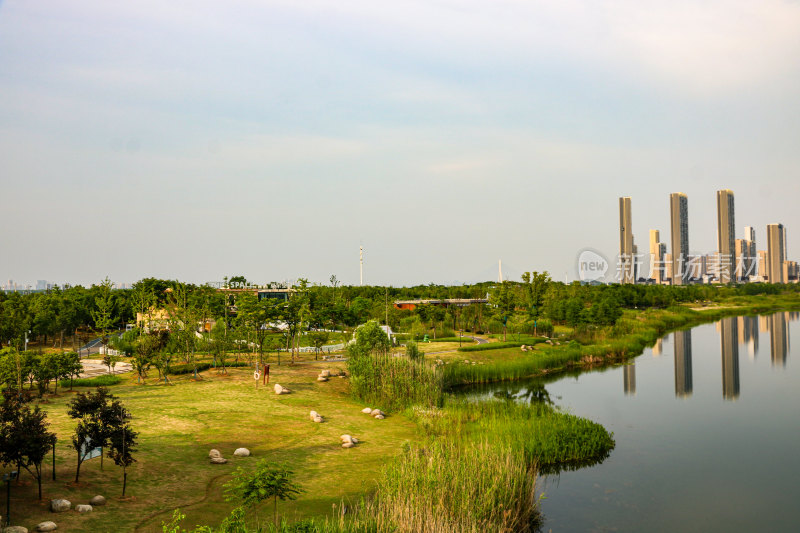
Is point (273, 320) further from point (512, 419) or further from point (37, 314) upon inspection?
point (37, 314)

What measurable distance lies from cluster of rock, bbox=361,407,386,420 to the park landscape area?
0.53 meters

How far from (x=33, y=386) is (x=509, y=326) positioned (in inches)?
2006

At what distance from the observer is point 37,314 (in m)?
46.5

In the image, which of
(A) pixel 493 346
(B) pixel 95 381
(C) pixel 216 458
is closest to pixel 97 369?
(B) pixel 95 381

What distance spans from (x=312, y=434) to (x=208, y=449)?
4.33 metres

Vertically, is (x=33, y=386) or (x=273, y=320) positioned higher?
(x=273, y=320)

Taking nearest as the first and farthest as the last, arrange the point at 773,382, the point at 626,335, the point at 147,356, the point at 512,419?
the point at 512,419 → the point at 147,356 → the point at 773,382 → the point at 626,335

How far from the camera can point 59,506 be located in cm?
1351

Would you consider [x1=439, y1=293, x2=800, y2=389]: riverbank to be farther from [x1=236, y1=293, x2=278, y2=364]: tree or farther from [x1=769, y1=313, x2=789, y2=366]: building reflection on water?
[x1=769, y1=313, x2=789, y2=366]: building reflection on water

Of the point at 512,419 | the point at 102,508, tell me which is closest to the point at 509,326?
the point at 512,419

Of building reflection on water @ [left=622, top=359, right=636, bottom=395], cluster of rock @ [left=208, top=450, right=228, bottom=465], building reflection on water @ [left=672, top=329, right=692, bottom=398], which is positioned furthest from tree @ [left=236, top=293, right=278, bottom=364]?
building reflection on water @ [left=672, top=329, right=692, bottom=398]

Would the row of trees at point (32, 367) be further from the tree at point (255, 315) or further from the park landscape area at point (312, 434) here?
the tree at point (255, 315)

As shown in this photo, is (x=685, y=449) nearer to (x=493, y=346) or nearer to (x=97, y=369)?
(x=493, y=346)

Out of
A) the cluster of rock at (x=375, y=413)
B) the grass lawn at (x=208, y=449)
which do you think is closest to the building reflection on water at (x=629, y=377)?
the cluster of rock at (x=375, y=413)
